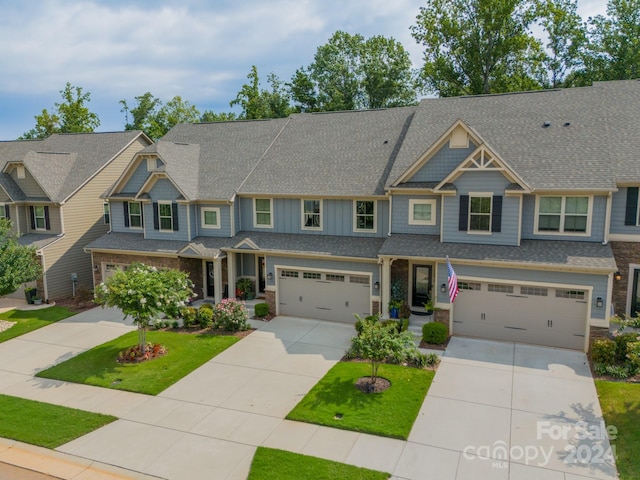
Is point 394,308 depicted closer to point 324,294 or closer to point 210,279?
point 324,294

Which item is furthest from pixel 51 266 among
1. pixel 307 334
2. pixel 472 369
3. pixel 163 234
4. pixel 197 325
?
pixel 472 369

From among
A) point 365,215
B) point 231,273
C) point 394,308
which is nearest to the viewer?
point 394,308

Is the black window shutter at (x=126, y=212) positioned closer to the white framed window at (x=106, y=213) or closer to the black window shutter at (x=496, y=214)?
the white framed window at (x=106, y=213)

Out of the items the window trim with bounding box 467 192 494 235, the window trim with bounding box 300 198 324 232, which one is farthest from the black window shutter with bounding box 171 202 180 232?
the window trim with bounding box 467 192 494 235

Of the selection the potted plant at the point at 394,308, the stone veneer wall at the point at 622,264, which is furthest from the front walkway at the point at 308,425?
the stone veneer wall at the point at 622,264

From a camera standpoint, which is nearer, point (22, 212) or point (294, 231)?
point (294, 231)

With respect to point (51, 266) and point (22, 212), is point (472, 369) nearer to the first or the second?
point (51, 266)

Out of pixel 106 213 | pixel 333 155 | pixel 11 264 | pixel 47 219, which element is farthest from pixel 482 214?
pixel 47 219
